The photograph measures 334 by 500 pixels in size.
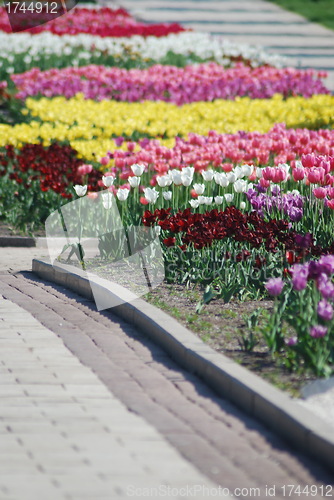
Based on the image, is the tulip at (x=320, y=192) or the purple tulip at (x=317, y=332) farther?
the tulip at (x=320, y=192)

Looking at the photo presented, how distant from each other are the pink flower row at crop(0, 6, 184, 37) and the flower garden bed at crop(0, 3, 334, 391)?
10.9ft

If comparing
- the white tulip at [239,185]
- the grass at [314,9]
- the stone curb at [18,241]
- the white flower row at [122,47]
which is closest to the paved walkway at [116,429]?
the white tulip at [239,185]

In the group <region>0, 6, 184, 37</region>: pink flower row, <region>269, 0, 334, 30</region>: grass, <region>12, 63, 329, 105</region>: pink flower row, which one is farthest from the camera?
<region>269, 0, 334, 30</region>: grass

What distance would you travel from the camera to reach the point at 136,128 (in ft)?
44.5

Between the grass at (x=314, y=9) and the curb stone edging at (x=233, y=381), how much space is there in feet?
97.1

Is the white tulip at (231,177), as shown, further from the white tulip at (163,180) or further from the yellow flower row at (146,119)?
the yellow flower row at (146,119)

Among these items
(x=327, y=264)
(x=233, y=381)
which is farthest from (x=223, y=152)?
(x=233, y=381)

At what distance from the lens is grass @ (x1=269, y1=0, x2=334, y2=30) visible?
36.0 meters

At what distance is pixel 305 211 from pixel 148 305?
2.09 meters

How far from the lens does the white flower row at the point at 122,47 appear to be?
22.6m

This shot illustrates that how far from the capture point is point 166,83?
60.3 feet

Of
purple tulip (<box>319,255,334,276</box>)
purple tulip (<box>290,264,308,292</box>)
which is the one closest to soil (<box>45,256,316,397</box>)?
purple tulip (<box>290,264,308,292</box>)

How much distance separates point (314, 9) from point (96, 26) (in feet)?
45.0

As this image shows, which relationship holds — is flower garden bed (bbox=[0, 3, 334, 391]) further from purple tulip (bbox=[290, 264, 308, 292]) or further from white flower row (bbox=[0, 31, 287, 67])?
white flower row (bbox=[0, 31, 287, 67])
